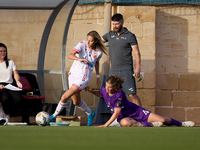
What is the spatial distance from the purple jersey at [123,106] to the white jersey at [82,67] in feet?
2.04

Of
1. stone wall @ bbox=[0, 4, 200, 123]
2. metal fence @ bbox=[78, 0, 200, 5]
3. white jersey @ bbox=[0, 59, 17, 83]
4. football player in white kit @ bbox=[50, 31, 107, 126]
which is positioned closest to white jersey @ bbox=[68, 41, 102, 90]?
football player in white kit @ bbox=[50, 31, 107, 126]

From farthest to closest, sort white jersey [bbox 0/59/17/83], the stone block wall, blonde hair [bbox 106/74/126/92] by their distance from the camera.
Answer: the stone block wall → white jersey [bbox 0/59/17/83] → blonde hair [bbox 106/74/126/92]

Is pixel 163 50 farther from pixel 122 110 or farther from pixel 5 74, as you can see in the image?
pixel 5 74

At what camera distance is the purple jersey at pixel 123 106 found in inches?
198

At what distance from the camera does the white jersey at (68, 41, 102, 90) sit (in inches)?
227

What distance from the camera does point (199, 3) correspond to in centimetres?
816

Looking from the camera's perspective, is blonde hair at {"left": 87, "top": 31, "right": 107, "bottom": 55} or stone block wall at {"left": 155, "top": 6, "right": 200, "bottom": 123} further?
stone block wall at {"left": 155, "top": 6, "right": 200, "bottom": 123}

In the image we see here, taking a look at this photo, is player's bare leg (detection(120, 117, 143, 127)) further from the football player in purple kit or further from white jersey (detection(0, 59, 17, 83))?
white jersey (detection(0, 59, 17, 83))

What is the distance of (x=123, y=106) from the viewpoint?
5.07 meters

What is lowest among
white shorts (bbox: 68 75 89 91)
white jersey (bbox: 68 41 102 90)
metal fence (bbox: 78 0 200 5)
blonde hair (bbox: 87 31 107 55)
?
white shorts (bbox: 68 75 89 91)

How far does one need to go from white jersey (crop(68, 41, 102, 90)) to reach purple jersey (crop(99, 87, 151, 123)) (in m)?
0.62

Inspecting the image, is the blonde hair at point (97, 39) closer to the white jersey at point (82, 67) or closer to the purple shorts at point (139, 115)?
→ the white jersey at point (82, 67)

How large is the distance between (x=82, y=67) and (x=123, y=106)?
3.85ft

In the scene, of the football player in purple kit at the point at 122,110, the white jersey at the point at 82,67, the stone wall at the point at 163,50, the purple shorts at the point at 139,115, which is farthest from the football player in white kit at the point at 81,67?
the stone wall at the point at 163,50
